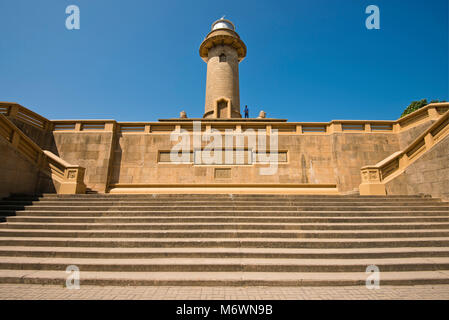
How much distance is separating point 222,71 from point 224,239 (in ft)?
73.9

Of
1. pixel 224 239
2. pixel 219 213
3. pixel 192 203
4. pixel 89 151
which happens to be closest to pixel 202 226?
pixel 224 239

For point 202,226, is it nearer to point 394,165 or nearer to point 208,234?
point 208,234

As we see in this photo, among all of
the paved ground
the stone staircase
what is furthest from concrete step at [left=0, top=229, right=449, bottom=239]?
the paved ground

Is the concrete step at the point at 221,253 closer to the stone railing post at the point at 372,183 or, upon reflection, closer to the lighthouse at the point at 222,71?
the stone railing post at the point at 372,183

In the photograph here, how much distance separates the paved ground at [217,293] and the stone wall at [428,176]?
7.03 meters

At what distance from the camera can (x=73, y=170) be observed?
10.8 m

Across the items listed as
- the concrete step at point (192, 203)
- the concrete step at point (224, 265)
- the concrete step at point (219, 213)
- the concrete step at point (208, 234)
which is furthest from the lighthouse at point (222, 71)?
the concrete step at point (224, 265)

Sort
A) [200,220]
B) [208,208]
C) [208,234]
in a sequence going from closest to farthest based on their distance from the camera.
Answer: [208,234] → [200,220] → [208,208]

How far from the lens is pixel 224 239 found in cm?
627

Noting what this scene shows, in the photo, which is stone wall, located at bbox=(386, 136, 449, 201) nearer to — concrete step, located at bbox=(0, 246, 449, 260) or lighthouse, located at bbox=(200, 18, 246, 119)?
concrete step, located at bbox=(0, 246, 449, 260)
